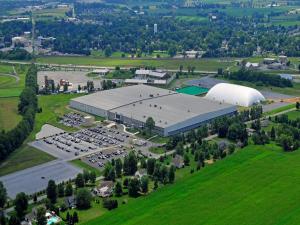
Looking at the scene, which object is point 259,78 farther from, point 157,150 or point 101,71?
point 157,150

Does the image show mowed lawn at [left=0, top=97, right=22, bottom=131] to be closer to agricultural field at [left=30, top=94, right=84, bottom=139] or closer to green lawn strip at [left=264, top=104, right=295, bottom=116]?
agricultural field at [left=30, top=94, right=84, bottom=139]

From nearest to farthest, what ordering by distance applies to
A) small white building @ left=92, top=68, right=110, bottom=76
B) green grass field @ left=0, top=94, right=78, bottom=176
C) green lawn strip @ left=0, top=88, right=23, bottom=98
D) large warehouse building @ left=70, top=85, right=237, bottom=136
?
1. green grass field @ left=0, top=94, right=78, bottom=176
2. large warehouse building @ left=70, top=85, right=237, bottom=136
3. green lawn strip @ left=0, top=88, right=23, bottom=98
4. small white building @ left=92, top=68, right=110, bottom=76

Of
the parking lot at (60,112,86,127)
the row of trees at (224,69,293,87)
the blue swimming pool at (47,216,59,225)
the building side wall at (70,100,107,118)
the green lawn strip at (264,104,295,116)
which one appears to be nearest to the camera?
the blue swimming pool at (47,216,59,225)

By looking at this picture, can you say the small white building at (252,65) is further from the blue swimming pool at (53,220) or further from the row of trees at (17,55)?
the blue swimming pool at (53,220)

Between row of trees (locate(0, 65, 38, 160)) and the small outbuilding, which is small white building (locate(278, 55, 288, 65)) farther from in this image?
the small outbuilding

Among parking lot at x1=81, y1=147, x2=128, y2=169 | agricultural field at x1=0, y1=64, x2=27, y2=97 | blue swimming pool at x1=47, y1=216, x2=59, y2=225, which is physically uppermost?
agricultural field at x1=0, y1=64, x2=27, y2=97

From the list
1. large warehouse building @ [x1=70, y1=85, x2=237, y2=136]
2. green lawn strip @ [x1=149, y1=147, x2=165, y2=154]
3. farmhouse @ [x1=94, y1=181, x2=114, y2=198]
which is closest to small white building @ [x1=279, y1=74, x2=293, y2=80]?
large warehouse building @ [x1=70, y1=85, x2=237, y2=136]

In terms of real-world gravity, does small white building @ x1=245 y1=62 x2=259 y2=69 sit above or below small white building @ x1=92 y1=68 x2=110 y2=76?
above

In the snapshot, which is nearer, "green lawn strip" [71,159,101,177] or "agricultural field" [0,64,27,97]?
"green lawn strip" [71,159,101,177]

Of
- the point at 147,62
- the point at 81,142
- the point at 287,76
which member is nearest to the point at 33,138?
the point at 81,142
